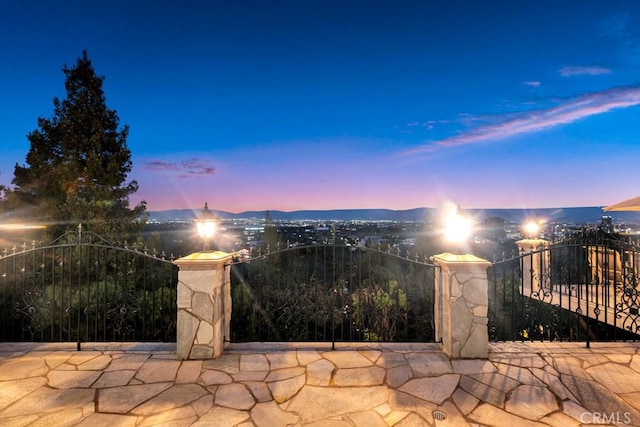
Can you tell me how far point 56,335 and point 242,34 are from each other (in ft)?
31.5

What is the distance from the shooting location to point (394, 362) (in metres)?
3.71

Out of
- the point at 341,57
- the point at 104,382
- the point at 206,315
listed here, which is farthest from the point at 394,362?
the point at 341,57

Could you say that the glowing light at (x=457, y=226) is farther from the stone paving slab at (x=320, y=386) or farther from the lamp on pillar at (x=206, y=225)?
the lamp on pillar at (x=206, y=225)

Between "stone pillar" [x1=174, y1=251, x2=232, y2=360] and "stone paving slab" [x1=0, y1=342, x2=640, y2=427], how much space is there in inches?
7.9

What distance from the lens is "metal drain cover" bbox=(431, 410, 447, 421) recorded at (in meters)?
2.68

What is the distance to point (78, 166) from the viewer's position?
9.46 m

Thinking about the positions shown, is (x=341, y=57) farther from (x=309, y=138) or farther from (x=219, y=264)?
(x=219, y=264)

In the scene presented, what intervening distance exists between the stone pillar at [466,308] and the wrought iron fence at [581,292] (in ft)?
1.64

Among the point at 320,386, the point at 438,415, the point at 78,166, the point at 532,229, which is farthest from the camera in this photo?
the point at 78,166

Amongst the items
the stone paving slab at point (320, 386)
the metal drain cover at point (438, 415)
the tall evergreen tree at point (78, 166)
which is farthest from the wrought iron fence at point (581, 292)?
the tall evergreen tree at point (78, 166)

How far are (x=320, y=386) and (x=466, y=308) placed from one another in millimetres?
2071

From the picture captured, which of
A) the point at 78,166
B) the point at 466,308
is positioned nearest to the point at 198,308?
the point at 466,308

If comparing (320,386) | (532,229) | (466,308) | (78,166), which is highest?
(78,166)

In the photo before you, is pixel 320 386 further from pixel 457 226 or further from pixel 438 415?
pixel 457 226
